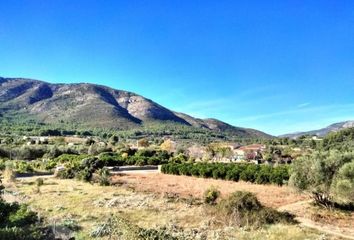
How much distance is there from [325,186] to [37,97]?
547 ft

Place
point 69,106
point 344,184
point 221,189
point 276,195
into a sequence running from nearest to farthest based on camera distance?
point 344,184
point 276,195
point 221,189
point 69,106

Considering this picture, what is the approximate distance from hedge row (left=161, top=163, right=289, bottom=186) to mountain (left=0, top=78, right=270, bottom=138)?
3853 inches

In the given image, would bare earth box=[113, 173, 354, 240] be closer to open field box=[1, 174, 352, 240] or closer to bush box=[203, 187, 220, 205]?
open field box=[1, 174, 352, 240]

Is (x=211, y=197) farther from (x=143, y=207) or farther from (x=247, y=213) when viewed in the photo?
(x=247, y=213)

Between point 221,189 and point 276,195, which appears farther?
point 221,189

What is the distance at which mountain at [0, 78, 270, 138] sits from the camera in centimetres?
14762

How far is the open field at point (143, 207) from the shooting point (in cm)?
1628

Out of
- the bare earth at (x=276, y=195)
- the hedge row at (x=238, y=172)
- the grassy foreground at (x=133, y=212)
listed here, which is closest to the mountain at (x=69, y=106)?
the hedge row at (x=238, y=172)

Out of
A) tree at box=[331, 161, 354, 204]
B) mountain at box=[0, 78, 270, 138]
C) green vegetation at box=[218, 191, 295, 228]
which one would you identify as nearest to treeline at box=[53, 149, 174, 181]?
green vegetation at box=[218, 191, 295, 228]

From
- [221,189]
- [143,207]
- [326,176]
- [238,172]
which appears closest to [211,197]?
[143,207]

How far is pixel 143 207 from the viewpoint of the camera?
21.9 meters

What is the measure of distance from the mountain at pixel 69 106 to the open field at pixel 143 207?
10961 centimetres

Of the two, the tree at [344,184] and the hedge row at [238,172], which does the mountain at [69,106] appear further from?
the tree at [344,184]

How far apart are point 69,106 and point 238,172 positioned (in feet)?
444
